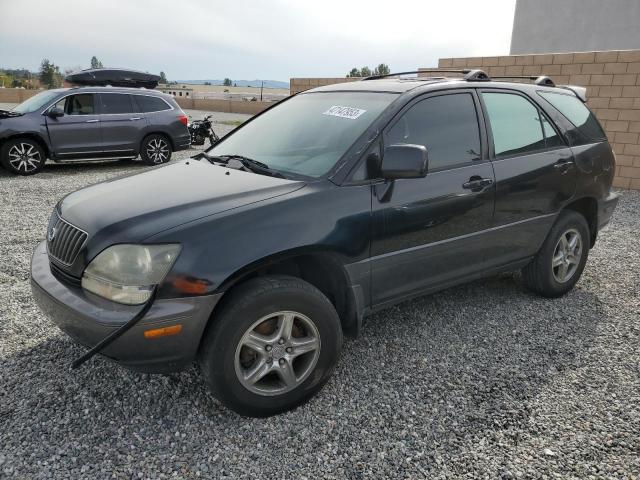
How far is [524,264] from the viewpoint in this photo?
3992 millimetres

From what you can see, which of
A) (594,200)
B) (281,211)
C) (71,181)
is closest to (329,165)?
(281,211)

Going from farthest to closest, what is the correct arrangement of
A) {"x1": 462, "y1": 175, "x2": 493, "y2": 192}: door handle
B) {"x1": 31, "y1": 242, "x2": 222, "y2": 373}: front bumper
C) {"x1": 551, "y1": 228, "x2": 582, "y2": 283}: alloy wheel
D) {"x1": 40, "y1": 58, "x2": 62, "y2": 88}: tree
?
{"x1": 40, "y1": 58, "x2": 62, "y2": 88}: tree → {"x1": 551, "y1": 228, "x2": 582, "y2": 283}: alloy wheel → {"x1": 462, "y1": 175, "x2": 493, "y2": 192}: door handle → {"x1": 31, "y1": 242, "x2": 222, "y2": 373}: front bumper

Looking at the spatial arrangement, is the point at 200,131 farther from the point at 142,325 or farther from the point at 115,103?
the point at 142,325

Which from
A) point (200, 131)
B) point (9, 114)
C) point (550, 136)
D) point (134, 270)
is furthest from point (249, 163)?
point (200, 131)

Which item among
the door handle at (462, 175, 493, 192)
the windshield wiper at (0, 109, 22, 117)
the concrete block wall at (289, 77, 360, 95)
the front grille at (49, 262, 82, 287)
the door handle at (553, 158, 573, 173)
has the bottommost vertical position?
the front grille at (49, 262, 82, 287)

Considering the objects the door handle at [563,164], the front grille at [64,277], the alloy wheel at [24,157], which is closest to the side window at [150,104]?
the alloy wheel at [24,157]

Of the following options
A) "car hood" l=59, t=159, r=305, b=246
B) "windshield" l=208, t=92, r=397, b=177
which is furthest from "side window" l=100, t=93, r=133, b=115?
"car hood" l=59, t=159, r=305, b=246

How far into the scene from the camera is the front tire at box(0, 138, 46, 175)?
9.55 m

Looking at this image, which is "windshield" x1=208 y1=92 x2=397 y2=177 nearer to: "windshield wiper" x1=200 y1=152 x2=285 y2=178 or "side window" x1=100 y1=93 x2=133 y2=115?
"windshield wiper" x1=200 y1=152 x2=285 y2=178

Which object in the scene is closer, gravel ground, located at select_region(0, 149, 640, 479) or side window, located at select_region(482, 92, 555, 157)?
gravel ground, located at select_region(0, 149, 640, 479)

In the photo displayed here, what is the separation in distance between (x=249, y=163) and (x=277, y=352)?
1.25 meters

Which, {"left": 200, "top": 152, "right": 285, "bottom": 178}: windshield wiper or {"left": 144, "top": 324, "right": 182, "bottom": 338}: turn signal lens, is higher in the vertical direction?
{"left": 200, "top": 152, "right": 285, "bottom": 178}: windshield wiper

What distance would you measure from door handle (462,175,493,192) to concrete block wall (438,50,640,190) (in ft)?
23.4

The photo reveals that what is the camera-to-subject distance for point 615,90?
888 cm
